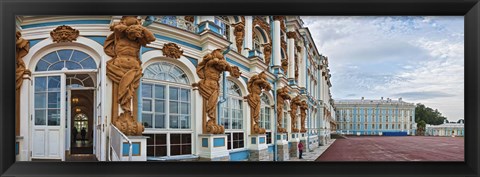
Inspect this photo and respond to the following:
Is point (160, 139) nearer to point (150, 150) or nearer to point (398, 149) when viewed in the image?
point (150, 150)

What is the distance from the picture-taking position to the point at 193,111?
13.2 ft

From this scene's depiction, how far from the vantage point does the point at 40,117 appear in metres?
3.52

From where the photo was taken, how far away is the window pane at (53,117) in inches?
138

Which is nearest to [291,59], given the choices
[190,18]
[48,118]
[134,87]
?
[190,18]

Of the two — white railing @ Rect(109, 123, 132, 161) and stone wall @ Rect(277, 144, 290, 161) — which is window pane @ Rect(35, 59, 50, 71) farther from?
stone wall @ Rect(277, 144, 290, 161)

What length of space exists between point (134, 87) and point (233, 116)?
5.14 feet

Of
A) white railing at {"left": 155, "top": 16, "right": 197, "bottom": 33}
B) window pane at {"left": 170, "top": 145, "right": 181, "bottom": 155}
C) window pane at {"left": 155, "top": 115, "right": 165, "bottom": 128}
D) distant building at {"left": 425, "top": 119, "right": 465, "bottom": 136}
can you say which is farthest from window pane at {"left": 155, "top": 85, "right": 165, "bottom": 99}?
distant building at {"left": 425, "top": 119, "right": 465, "bottom": 136}

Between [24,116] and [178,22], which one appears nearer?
[24,116]

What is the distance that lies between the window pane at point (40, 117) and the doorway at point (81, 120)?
0.27 m

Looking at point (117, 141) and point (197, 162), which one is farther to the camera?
point (197, 162)

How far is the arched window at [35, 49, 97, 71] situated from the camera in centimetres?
351

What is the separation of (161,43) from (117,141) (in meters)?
1.21
